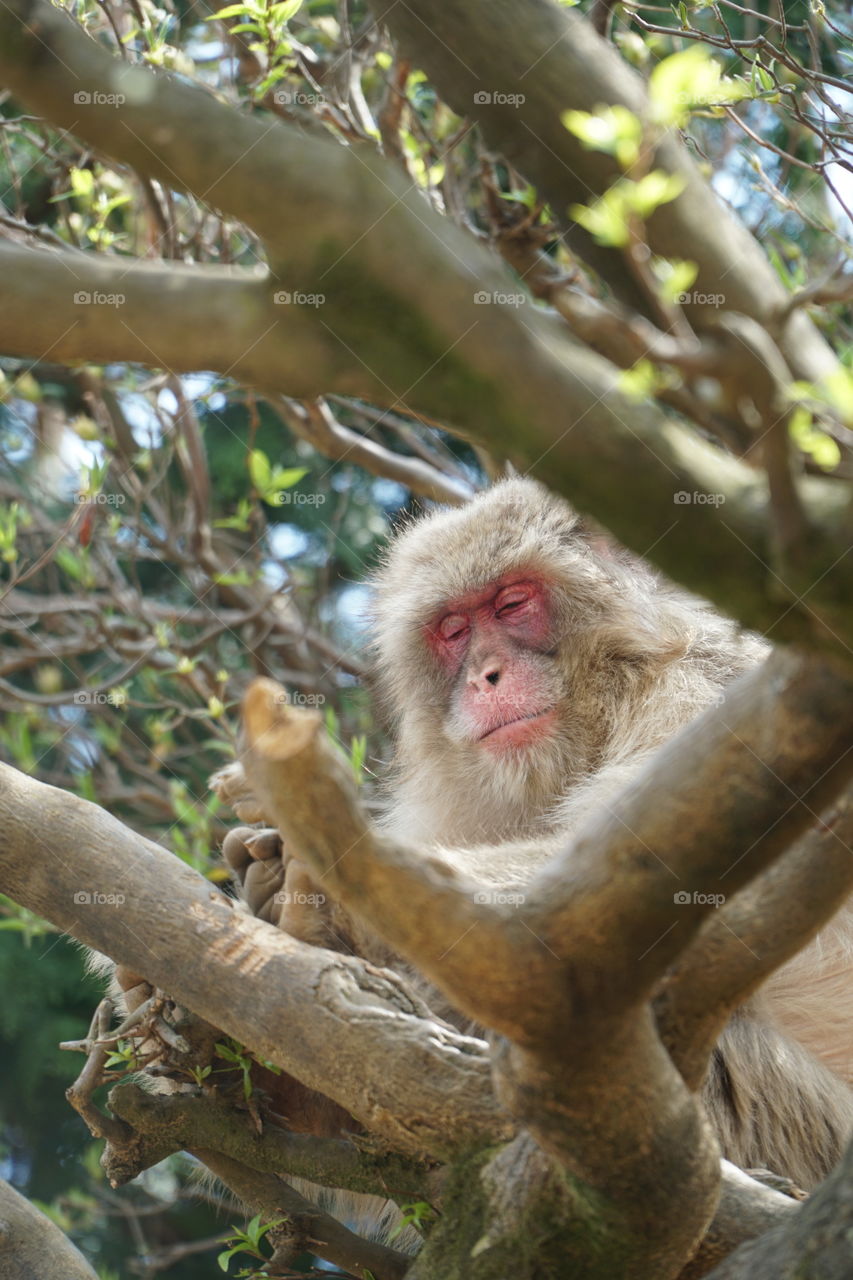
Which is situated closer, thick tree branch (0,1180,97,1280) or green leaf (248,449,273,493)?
thick tree branch (0,1180,97,1280)

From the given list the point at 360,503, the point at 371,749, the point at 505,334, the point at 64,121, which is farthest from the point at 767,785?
the point at 360,503

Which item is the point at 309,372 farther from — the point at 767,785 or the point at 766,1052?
the point at 766,1052

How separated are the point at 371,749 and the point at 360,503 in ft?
9.40

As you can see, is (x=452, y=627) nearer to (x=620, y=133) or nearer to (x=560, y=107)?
(x=560, y=107)

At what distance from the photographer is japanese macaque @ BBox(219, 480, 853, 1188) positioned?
11.6 ft

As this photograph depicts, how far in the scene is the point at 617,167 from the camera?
258 centimetres

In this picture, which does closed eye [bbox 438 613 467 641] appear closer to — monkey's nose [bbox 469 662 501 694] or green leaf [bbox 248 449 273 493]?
monkey's nose [bbox 469 662 501 694]

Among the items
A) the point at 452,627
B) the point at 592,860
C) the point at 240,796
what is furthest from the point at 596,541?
the point at 592,860

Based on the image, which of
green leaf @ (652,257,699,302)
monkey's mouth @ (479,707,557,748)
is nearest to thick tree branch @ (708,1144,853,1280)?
green leaf @ (652,257,699,302)

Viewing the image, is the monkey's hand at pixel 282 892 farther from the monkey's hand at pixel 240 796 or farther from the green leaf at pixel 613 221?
the green leaf at pixel 613 221

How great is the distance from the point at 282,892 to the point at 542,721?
144 cm

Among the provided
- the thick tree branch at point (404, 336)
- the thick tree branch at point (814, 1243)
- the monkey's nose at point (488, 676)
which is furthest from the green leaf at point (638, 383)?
the monkey's nose at point (488, 676)

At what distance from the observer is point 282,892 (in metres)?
3.48

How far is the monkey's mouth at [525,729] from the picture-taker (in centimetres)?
460
